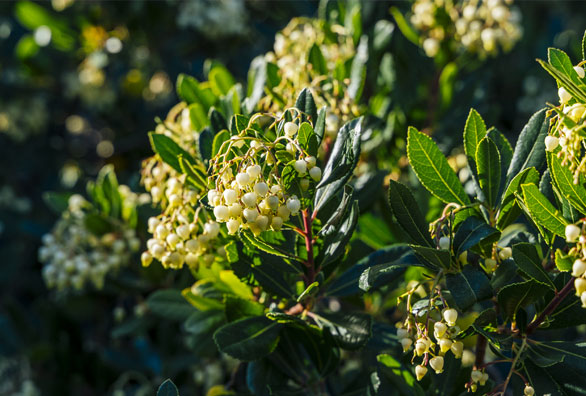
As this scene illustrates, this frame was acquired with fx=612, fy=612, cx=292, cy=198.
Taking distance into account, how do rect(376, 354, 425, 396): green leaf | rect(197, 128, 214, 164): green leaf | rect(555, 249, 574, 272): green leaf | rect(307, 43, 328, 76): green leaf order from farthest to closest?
rect(307, 43, 328, 76): green leaf
rect(197, 128, 214, 164): green leaf
rect(376, 354, 425, 396): green leaf
rect(555, 249, 574, 272): green leaf

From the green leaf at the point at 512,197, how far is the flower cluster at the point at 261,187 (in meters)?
0.38

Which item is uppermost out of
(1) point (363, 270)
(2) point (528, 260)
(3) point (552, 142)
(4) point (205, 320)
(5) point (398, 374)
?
(3) point (552, 142)

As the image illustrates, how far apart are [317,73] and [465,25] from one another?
761 millimetres

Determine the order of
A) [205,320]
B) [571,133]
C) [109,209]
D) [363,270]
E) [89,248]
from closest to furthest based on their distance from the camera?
[571,133] < [363,270] < [205,320] < [109,209] < [89,248]

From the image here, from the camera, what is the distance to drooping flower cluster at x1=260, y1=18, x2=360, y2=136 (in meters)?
1.62

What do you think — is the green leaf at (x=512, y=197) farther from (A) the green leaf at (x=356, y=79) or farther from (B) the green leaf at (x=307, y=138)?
Answer: (A) the green leaf at (x=356, y=79)

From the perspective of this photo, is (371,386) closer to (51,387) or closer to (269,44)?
(51,387)

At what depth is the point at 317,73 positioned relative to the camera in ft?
5.78

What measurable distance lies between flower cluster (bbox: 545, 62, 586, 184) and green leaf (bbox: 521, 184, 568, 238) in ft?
0.22

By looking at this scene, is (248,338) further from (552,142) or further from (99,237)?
(99,237)

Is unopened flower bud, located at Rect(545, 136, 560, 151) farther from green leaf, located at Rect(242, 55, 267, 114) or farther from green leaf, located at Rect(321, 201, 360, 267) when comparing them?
green leaf, located at Rect(242, 55, 267, 114)

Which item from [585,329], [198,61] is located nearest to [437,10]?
[585,329]

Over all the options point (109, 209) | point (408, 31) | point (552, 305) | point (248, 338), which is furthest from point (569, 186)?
point (109, 209)

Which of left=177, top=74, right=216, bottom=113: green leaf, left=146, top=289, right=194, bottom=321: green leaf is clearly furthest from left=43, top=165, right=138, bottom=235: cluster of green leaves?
left=177, top=74, right=216, bottom=113: green leaf
